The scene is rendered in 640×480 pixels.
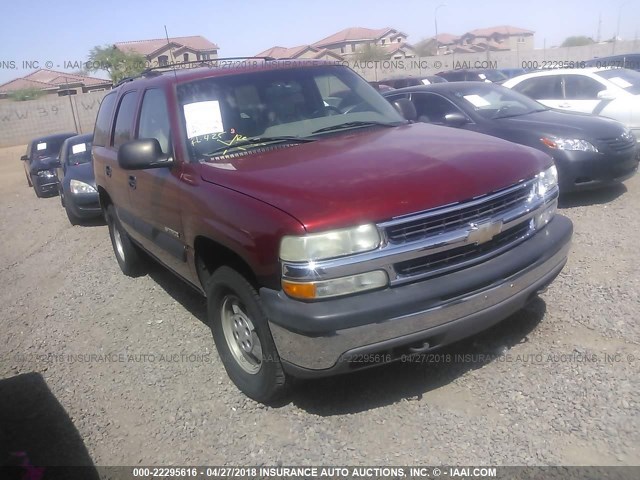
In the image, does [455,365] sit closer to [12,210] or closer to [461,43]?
[12,210]

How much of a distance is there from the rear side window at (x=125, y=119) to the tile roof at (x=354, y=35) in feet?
200

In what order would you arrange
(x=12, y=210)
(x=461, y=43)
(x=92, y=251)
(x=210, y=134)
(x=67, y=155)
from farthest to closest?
(x=461, y=43)
(x=12, y=210)
(x=67, y=155)
(x=92, y=251)
(x=210, y=134)

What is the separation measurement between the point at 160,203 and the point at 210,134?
673 mm

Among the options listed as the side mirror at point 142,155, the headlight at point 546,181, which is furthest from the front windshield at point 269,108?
the headlight at point 546,181

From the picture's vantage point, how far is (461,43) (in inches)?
2975

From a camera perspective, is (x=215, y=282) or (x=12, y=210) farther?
(x=12, y=210)

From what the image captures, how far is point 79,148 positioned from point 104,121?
4.93m

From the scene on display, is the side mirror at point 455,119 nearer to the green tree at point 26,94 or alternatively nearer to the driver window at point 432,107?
the driver window at point 432,107

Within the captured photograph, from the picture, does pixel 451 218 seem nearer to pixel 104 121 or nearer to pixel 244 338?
pixel 244 338

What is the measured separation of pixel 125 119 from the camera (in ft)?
16.6

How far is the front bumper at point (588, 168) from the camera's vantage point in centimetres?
Result: 659

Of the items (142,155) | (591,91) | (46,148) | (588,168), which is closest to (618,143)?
(588,168)

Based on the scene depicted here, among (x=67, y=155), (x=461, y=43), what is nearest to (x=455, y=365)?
(x=67, y=155)

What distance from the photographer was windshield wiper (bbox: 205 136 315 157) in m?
3.71
